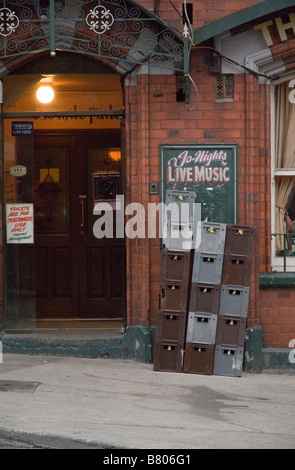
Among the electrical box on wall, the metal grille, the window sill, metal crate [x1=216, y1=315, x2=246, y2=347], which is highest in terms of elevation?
the metal grille

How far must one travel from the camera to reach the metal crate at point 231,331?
9859 mm

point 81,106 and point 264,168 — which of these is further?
point 81,106

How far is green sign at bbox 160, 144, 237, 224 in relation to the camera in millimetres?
10211

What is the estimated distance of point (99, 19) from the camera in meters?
10.0

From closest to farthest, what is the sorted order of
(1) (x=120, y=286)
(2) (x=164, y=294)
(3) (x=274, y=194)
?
(2) (x=164, y=294) → (3) (x=274, y=194) → (1) (x=120, y=286)

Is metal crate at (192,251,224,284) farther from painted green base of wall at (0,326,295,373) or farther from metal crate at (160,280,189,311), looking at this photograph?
painted green base of wall at (0,326,295,373)

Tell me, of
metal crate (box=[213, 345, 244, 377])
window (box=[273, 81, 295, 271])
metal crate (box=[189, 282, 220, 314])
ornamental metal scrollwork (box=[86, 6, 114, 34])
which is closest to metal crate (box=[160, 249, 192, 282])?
metal crate (box=[189, 282, 220, 314])

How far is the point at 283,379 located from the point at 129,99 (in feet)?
12.3

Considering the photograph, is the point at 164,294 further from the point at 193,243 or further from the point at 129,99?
the point at 129,99

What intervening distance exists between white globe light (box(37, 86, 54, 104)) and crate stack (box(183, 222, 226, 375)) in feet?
9.39

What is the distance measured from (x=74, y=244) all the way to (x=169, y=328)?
2.96 m

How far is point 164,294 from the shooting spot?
986 cm

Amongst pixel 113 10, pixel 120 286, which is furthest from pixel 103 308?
pixel 113 10

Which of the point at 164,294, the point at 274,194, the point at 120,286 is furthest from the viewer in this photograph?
the point at 120,286
